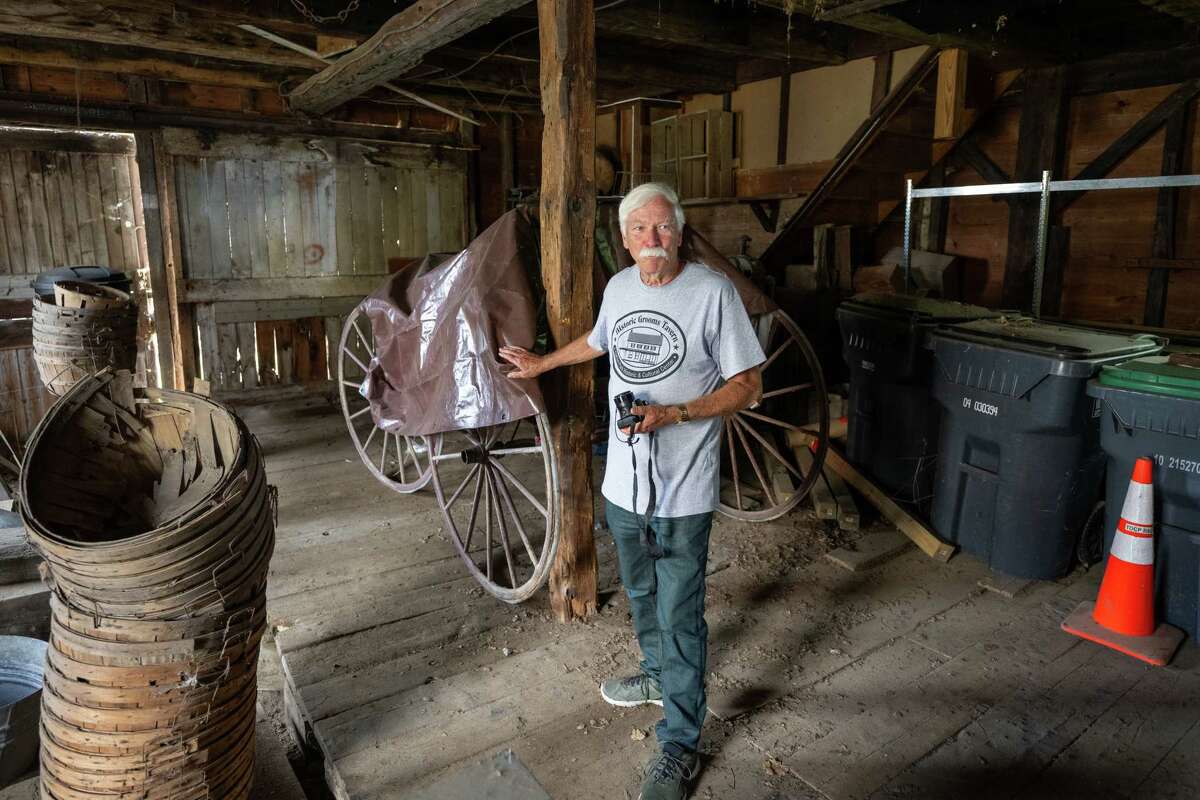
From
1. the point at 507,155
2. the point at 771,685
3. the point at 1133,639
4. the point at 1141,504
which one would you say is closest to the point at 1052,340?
the point at 1141,504

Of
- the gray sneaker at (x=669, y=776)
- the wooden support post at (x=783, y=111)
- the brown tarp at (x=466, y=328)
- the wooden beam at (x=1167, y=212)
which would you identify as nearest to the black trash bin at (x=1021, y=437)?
the brown tarp at (x=466, y=328)

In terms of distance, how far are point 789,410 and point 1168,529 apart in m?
2.46

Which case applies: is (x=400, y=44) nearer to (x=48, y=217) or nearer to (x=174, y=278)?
(x=174, y=278)

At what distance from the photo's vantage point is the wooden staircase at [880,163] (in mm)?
4801

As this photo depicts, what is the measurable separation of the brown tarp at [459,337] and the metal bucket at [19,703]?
1367 mm

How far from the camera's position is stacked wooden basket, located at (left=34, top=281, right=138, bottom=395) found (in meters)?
3.63

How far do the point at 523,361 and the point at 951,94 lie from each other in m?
3.59

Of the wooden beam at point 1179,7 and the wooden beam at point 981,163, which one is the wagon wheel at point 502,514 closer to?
the wooden beam at point 1179,7

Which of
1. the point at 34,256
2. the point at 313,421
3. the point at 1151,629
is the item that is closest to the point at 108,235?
the point at 34,256

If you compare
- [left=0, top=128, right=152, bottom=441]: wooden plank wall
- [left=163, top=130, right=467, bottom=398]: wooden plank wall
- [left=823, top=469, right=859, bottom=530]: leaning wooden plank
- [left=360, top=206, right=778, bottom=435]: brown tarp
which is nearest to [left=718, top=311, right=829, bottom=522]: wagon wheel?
[left=823, top=469, right=859, bottom=530]: leaning wooden plank

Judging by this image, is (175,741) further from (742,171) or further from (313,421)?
(742,171)

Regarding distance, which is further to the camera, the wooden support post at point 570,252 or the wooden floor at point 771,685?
the wooden support post at point 570,252

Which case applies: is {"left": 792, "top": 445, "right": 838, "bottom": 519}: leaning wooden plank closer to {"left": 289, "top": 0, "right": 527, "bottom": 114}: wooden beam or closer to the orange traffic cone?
the orange traffic cone

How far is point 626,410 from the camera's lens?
6.32ft
